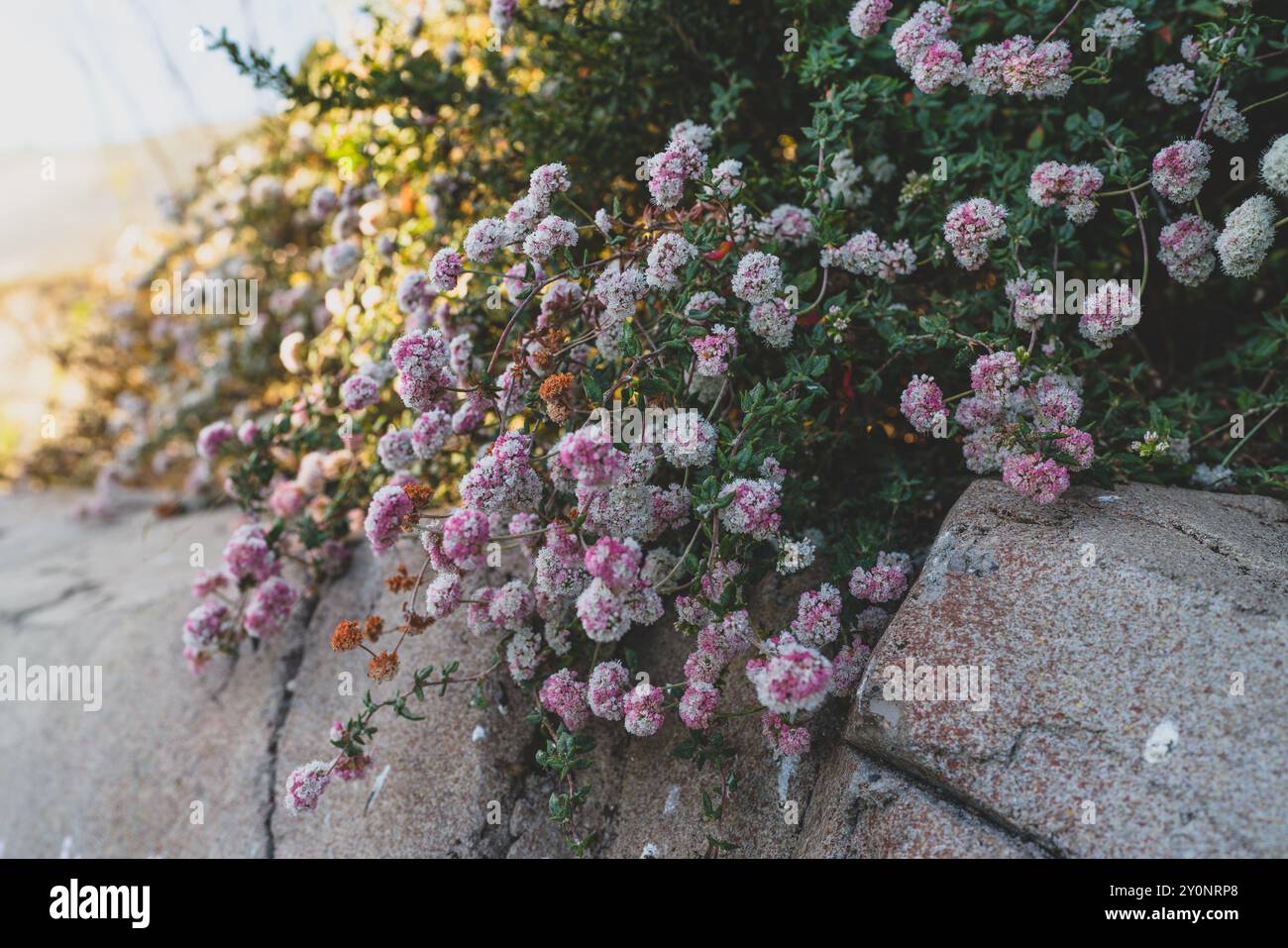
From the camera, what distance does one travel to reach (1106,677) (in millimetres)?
1885

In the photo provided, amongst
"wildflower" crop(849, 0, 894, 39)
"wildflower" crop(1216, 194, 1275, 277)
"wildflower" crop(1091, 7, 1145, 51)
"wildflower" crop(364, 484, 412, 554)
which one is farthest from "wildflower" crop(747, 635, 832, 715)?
"wildflower" crop(1091, 7, 1145, 51)

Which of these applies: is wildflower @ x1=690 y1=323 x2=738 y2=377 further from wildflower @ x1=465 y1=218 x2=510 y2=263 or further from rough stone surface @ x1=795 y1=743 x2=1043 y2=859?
rough stone surface @ x1=795 y1=743 x2=1043 y2=859

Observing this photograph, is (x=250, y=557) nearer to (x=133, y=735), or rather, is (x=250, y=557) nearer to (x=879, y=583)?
(x=133, y=735)

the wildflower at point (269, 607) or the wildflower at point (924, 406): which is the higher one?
the wildflower at point (924, 406)

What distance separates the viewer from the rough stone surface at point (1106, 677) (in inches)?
67.1

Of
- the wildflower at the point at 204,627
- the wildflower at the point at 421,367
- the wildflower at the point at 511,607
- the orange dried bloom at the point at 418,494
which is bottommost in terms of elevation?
the wildflower at the point at 204,627

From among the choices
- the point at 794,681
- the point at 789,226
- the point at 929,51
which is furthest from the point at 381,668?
the point at 929,51

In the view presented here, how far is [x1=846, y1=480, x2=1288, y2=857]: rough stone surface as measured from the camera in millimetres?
1705

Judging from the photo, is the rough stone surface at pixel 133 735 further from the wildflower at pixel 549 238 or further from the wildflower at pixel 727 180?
the wildflower at pixel 727 180

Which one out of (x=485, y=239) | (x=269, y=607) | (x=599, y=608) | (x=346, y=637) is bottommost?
(x=269, y=607)

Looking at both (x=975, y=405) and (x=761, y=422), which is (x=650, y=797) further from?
(x=975, y=405)

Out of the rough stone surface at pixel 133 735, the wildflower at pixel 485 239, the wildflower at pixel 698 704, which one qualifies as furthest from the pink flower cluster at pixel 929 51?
the rough stone surface at pixel 133 735

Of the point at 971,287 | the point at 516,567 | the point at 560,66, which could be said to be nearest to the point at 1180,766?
the point at 971,287

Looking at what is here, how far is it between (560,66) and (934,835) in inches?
104
